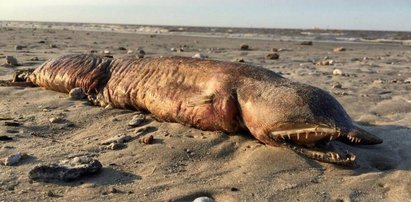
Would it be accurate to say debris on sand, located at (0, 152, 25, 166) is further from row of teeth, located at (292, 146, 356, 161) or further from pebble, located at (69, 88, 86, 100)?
pebble, located at (69, 88, 86, 100)

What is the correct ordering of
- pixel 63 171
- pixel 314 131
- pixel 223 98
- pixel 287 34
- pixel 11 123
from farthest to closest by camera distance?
pixel 287 34, pixel 11 123, pixel 223 98, pixel 314 131, pixel 63 171

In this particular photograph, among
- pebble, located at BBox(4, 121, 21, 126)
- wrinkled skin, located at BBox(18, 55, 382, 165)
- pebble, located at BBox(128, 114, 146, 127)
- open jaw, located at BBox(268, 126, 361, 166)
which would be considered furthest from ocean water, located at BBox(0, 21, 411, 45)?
open jaw, located at BBox(268, 126, 361, 166)

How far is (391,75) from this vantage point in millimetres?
9914

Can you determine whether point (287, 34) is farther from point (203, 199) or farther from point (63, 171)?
point (203, 199)

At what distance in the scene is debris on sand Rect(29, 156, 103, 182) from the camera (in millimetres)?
3416

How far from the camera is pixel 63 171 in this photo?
3.44 m

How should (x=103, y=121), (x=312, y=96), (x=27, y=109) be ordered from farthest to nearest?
(x=27, y=109) → (x=103, y=121) → (x=312, y=96)

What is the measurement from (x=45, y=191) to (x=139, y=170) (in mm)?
768

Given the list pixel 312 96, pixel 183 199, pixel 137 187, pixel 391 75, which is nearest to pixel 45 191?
pixel 137 187

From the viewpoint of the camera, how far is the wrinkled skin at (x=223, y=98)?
3947 mm

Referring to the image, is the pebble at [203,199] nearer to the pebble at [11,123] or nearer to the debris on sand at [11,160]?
the debris on sand at [11,160]

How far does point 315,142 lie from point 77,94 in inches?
138

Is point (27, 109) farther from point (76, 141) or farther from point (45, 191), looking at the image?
point (45, 191)

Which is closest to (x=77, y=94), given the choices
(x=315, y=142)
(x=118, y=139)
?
(x=118, y=139)
